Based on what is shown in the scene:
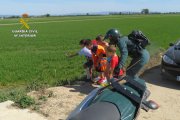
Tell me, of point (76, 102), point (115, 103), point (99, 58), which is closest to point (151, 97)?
point (99, 58)

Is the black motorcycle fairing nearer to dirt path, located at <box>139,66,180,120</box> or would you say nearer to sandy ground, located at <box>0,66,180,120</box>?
sandy ground, located at <box>0,66,180,120</box>

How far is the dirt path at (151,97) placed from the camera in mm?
6406

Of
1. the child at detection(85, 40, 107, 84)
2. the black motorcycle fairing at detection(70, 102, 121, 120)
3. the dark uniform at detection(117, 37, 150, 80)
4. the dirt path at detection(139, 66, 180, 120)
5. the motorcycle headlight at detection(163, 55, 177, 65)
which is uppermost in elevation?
the black motorcycle fairing at detection(70, 102, 121, 120)

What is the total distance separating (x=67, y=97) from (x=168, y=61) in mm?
3248

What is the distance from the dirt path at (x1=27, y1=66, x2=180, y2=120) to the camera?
6406 millimetres

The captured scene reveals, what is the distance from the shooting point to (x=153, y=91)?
828 centimetres

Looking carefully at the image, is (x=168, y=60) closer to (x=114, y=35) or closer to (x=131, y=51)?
(x=131, y=51)

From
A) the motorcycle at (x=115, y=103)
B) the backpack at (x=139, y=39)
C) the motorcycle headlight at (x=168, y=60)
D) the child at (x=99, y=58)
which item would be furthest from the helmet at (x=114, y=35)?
the motorcycle at (x=115, y=103)

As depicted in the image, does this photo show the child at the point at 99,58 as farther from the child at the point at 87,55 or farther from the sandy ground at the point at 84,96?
the sandy ground at the point at 84,96

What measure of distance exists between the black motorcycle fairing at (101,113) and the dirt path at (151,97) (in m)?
3.30

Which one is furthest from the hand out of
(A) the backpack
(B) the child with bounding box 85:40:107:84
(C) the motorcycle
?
(C) the motorcycle

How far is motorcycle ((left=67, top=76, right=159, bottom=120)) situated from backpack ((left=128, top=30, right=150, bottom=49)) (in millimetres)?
3033

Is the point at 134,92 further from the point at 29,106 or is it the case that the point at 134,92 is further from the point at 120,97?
the point at 29,106

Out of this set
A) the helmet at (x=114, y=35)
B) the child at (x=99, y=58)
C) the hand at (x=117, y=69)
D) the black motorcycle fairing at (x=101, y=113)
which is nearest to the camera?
the black motorcycle fairing at (x=101, y=113)
